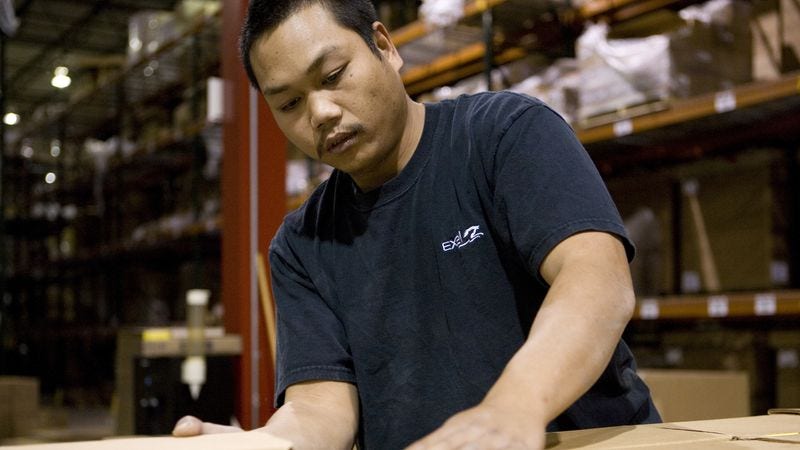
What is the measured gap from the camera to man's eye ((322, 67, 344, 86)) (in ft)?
4.30

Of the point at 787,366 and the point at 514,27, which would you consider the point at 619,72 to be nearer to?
the point at 514,27

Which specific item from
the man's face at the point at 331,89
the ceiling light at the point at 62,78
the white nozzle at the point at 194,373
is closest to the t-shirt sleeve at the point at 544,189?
the man's face at the point at 331,89

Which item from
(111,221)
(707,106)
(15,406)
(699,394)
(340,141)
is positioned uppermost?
(707,106)

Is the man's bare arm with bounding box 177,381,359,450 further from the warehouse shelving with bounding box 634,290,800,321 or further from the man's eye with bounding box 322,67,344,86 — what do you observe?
the warehouse shelving with bounding box 634,290,800,321

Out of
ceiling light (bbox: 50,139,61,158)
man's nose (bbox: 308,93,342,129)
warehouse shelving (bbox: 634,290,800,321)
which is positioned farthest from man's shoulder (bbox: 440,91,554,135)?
ceiling light (bbox: 50,139,61,158)

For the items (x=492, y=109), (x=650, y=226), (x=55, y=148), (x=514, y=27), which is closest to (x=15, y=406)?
(x=514, y=27)

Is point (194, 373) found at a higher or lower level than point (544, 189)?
lower

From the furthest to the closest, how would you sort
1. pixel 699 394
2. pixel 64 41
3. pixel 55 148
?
pixel 64 41 < pixel 55 148 < pixel 699 394

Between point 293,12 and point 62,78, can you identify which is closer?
point 293,12

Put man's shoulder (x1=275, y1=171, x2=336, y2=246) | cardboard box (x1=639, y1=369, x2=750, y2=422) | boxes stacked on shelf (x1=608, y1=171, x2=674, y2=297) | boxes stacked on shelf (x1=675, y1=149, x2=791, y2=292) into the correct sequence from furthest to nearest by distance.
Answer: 1. boxes stacked on shelf (x1=608, y1=171, x2=674, y2=297)
2. boxes stacked on shelf (x1=675, y1=149, x2=791, y2=292)
3. cardboard box (x1=639, y1=369, x2=750, y2=422)
4. man's shoulder (x1=275, y1=171, x2=336, y2=246)

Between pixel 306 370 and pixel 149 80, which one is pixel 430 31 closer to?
pixel 306 370

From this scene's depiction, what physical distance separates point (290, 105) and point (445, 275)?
0.38 metres

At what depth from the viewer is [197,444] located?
86cm

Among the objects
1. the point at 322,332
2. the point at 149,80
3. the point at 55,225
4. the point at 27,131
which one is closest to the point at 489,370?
the point at 322,332
